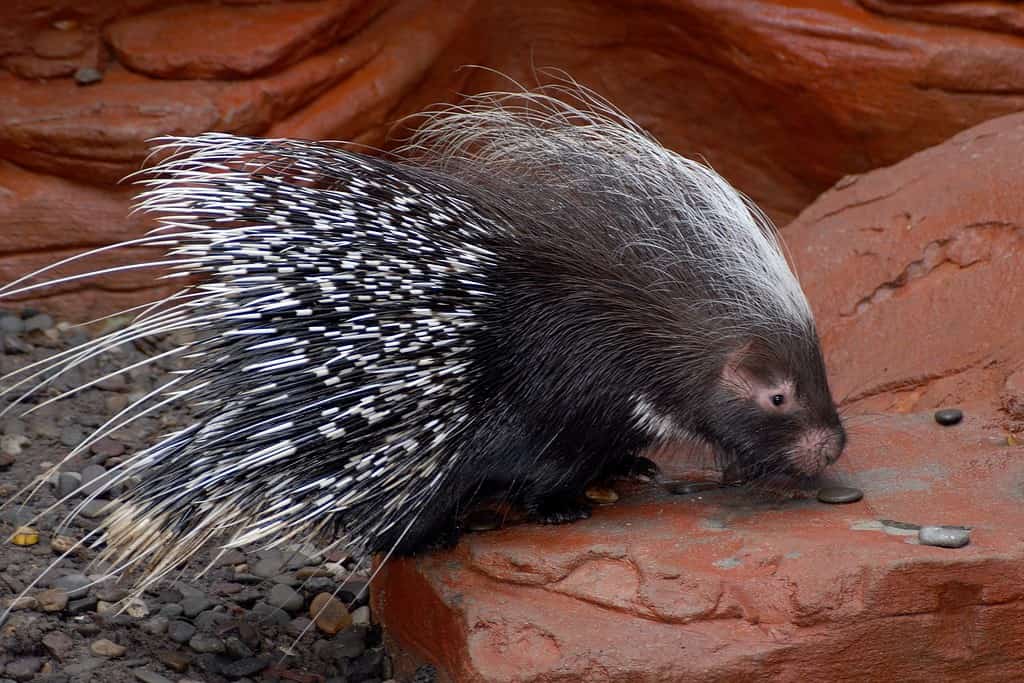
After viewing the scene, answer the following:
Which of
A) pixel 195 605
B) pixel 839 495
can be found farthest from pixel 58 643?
pixel 839 495

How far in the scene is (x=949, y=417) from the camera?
3664 mm

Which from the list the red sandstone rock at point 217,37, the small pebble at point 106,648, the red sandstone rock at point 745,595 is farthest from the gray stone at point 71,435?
the red sandstone rock at point 745,595

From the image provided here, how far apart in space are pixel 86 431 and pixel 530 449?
186 cm

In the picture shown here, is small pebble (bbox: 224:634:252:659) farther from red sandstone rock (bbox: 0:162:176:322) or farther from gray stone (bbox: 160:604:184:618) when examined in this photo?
red sandstone rock (bbox: 0:162:176:322)

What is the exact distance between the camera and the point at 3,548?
366 cm

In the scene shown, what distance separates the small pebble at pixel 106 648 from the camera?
3291 mm

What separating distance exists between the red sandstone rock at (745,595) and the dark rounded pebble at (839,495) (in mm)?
24

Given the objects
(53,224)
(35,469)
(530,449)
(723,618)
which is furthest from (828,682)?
(53,224)

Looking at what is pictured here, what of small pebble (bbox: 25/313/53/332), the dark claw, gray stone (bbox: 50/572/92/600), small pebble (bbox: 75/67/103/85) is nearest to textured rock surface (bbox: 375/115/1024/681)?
the dark claw

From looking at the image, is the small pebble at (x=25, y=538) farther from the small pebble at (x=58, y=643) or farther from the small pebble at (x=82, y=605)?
the small pebble at (x=58, y=643)

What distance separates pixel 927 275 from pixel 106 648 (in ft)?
9.69

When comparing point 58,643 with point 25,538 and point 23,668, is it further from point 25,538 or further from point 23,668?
point 25,538

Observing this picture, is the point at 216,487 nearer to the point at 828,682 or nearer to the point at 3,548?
the point at 3,548

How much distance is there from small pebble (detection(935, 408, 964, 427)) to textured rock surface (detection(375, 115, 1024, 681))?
24 millimetres
